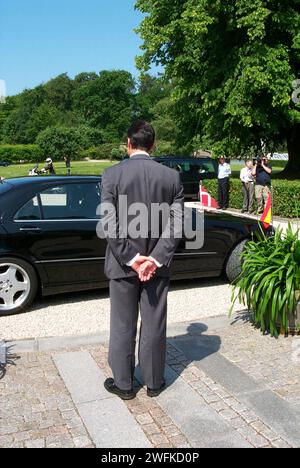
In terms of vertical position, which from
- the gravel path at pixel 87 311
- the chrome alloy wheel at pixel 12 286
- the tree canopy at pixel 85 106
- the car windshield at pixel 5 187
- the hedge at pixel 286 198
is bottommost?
the gravel path at pixel 87 311

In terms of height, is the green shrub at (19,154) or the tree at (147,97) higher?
the tree at (147,97)

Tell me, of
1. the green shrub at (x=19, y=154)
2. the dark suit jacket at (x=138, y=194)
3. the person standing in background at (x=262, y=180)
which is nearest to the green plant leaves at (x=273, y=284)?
the dark suit jacket at (x=138, y=194)

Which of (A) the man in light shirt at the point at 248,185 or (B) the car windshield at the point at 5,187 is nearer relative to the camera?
(B) the car windshield at the point at 5,187

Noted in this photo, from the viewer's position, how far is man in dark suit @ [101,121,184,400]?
3268mm

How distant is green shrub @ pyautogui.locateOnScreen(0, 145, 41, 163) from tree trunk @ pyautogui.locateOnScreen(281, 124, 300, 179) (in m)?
54.1

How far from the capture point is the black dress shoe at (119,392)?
3486 millimetres

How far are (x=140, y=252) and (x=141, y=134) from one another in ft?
2.67

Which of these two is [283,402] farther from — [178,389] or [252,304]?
[252,304]

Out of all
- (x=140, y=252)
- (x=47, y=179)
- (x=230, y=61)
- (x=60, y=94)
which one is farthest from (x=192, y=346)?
(x=60, y=94)

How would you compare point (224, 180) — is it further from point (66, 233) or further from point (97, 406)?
point (97, 406)

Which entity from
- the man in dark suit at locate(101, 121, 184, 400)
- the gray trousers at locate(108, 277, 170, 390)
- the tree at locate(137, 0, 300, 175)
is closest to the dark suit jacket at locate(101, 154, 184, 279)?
the man in dark suit at locate(101, 121, 184, 400)

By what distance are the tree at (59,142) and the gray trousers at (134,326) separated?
59.4 meters

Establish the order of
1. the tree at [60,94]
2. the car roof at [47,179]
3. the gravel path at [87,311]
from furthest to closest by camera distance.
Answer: the tree at [60,94]
the car roof at [47,179]
the gravel path at [87,311]

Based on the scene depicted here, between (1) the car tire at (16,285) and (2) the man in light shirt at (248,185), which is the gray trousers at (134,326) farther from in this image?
(2) the man in light shirt at (248,185)
